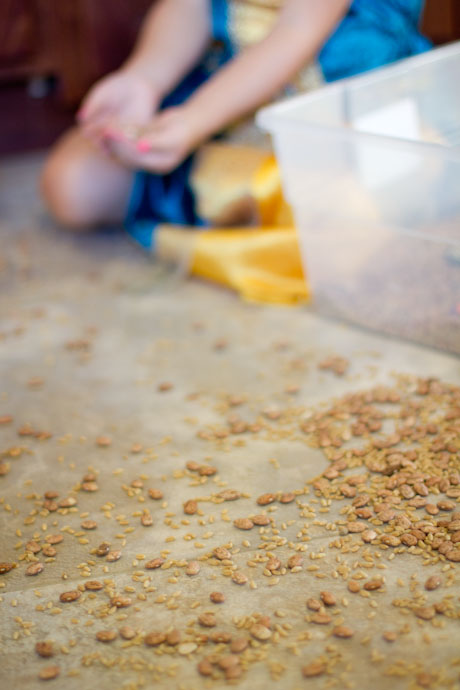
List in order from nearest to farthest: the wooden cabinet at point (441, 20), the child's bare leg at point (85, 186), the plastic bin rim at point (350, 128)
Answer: the plastic bin rim at point (350, 128) → the child's bare leg at point (85, 186) → the wooden cabinet at point (441, 20)

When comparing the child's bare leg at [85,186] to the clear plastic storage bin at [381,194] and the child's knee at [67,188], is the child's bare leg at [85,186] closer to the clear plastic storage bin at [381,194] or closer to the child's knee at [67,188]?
the child's knee at [67,188]

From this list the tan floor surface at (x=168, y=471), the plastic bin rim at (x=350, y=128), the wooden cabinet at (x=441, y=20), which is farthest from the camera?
the wooden cabinet at (x=441, y=20)

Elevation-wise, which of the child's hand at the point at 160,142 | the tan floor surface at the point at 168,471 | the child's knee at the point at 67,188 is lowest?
the tan floor surface at the point at 168,471

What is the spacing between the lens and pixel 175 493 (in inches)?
29.9

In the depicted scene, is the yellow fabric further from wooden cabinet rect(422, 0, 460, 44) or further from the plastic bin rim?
wooden cabinet rect(422, 0, 460, 44)

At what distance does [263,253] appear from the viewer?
3.87 feet

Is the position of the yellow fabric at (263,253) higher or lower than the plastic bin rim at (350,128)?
lower

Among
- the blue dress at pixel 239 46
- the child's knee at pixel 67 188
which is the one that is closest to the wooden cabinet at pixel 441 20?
the blue dress at pixel 239 46

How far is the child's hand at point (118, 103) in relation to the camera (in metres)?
1.25

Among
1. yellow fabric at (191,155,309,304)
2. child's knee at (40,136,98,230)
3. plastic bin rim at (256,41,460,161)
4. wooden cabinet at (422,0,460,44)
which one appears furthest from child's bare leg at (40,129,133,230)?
wooden cabinet at (422,0,460,44)

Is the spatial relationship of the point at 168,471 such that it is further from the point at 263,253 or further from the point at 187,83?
the point at 187,83

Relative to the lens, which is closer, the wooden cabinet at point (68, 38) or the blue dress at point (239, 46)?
the blue dress at point (239, 46)

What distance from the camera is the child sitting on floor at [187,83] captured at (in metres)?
1.17

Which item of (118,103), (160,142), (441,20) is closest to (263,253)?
(160,142)
